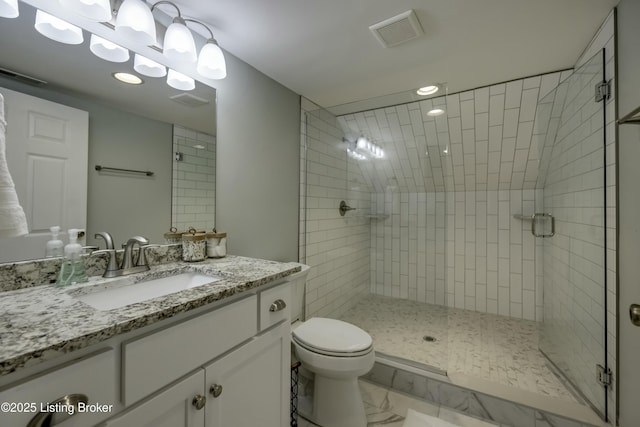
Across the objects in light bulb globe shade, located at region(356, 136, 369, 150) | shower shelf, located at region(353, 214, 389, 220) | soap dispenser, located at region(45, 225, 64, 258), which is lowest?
soap dispenser, located at region(45, 225, 64, 258)

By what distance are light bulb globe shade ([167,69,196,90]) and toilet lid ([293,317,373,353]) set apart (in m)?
1.52

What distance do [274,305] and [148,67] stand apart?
1256 mm

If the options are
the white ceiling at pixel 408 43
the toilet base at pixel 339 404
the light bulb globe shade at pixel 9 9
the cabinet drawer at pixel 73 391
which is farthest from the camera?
the toilet base at pixel 339 404

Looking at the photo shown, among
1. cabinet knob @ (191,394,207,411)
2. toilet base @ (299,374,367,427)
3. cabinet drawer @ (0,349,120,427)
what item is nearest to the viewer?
cabinet drawer @ (0,349,120,427)

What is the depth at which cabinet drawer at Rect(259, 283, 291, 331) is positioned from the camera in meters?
1.06

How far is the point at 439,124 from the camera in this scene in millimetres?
2287

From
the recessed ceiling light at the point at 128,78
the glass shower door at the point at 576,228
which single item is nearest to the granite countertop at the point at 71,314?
the recessed ceiling light at the point at 128,78

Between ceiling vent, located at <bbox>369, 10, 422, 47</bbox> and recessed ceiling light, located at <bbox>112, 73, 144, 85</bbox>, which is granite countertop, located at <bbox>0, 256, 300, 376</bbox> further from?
ceiling vent, located at <bbox>369, 10, 422, 47</bbox>

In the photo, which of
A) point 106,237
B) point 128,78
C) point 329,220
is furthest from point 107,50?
point 329,220

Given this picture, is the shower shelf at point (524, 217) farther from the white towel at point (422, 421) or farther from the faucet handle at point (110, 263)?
the faucet handle at point (110, 263)

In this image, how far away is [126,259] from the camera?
1.12 m

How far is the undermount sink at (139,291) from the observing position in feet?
3.02

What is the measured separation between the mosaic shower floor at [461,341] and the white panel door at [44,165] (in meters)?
2.08

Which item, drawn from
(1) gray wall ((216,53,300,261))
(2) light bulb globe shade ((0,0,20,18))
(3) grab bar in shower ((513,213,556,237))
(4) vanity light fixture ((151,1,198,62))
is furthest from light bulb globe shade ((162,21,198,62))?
(3) grab bar in shower ((513,213,556,237))
